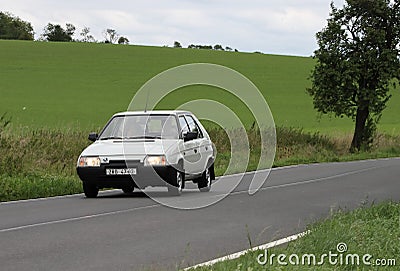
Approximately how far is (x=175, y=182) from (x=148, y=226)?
167 inches

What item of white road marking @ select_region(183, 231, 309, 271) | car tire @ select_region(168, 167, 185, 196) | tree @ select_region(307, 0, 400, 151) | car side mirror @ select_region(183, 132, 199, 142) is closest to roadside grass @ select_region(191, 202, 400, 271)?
white road marking @ select_region(183, 231, 309, 271)

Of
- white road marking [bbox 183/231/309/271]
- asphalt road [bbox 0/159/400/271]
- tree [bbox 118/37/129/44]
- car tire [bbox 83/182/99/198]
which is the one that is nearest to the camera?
white road marking [bbox 183/231/309/271]

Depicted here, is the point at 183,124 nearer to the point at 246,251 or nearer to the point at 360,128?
the point at 246,251

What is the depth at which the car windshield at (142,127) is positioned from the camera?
17.5m

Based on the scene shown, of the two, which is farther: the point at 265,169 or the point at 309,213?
the point at 265,169

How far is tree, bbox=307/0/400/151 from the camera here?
43.7m

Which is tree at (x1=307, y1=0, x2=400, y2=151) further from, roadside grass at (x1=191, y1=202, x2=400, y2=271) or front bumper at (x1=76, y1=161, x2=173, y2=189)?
roadside grass at (x1=191, y1=202, x2=400, y2=271)

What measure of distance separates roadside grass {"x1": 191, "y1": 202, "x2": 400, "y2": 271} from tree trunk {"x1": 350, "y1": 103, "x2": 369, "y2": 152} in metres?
32.5

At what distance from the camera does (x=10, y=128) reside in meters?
23.8

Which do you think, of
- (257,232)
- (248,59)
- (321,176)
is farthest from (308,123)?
(257,232)

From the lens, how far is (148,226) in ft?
40.7

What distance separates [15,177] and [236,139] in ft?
57.3

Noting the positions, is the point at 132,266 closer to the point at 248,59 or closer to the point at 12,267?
the point at 12,267

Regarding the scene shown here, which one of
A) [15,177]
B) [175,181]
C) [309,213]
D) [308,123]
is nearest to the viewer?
[309,213]
